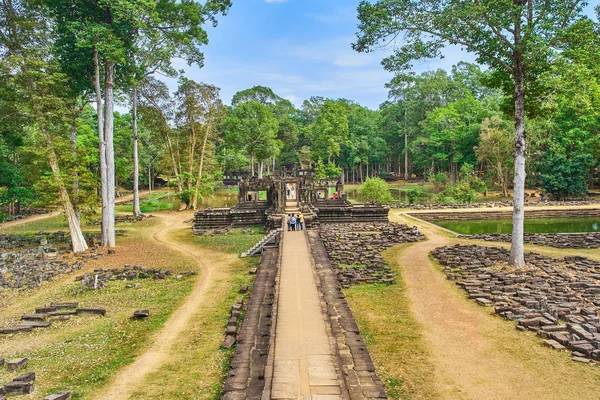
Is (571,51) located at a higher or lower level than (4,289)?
higher

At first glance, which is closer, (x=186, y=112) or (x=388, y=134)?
(x=186, y=112)

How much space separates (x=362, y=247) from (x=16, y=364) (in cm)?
1558

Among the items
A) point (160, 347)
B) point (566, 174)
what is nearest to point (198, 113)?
point (160, 347)

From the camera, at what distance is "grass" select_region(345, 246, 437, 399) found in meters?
7.82

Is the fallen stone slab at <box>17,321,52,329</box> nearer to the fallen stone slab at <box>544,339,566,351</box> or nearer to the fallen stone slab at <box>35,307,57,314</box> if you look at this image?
the fallen stone slab at <box>35,307,57,314</box>

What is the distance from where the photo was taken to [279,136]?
2633 inches

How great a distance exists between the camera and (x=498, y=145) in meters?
42.6

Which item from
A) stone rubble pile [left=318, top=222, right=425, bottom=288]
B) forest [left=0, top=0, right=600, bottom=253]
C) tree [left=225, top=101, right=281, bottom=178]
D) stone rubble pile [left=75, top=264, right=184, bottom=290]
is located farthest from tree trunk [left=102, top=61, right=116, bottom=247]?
tree [left=225, top=101, right=281, bottom=178]

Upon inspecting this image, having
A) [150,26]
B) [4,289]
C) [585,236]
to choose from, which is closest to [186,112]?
[150,26]

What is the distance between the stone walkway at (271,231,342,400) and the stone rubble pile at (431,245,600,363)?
595 centimetres

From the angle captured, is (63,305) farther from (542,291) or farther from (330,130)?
(330,130)

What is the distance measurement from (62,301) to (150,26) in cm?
1561

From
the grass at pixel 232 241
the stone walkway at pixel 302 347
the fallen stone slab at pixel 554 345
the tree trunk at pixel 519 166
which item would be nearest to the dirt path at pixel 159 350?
the stone walkway at pixel 302 347

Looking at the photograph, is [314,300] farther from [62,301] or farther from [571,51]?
[571,51]
